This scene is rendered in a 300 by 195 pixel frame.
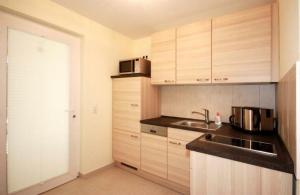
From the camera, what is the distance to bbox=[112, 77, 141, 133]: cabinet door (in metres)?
2.35

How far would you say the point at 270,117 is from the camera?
5.46ft

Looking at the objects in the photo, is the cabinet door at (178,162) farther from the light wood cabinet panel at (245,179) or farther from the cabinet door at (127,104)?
the light wood cabinet panel at (245,179)

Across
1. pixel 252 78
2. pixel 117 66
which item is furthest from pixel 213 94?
pixel 117 66

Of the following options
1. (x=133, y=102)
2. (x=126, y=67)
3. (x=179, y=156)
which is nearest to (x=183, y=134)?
(x=179, y=156)

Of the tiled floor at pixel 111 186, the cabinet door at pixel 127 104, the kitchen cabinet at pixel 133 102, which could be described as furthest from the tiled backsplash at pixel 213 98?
the tiled floor at pixel 111 186

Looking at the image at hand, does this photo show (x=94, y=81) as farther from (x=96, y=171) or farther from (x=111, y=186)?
(x=111, y=186)

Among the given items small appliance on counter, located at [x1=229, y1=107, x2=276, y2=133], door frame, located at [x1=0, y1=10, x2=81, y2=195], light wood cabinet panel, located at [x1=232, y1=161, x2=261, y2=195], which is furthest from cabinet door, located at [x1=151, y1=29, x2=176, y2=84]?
light wood cabinet panel, located at [x1=232, y1=161, x2=261, y2=195]

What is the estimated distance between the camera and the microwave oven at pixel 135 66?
244 cm

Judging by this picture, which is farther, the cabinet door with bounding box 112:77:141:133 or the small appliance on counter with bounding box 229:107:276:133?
the cabinet door with bounding box 112:77:141:133

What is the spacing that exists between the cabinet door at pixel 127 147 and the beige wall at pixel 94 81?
13cm

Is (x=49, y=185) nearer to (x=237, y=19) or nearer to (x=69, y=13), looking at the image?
(x=69, y=13)

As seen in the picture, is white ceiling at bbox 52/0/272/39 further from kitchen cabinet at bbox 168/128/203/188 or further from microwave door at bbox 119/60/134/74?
kitchen cabinet at bbox 168/128/203/188

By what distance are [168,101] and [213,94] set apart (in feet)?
2.47

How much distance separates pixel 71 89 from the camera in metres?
2.19
